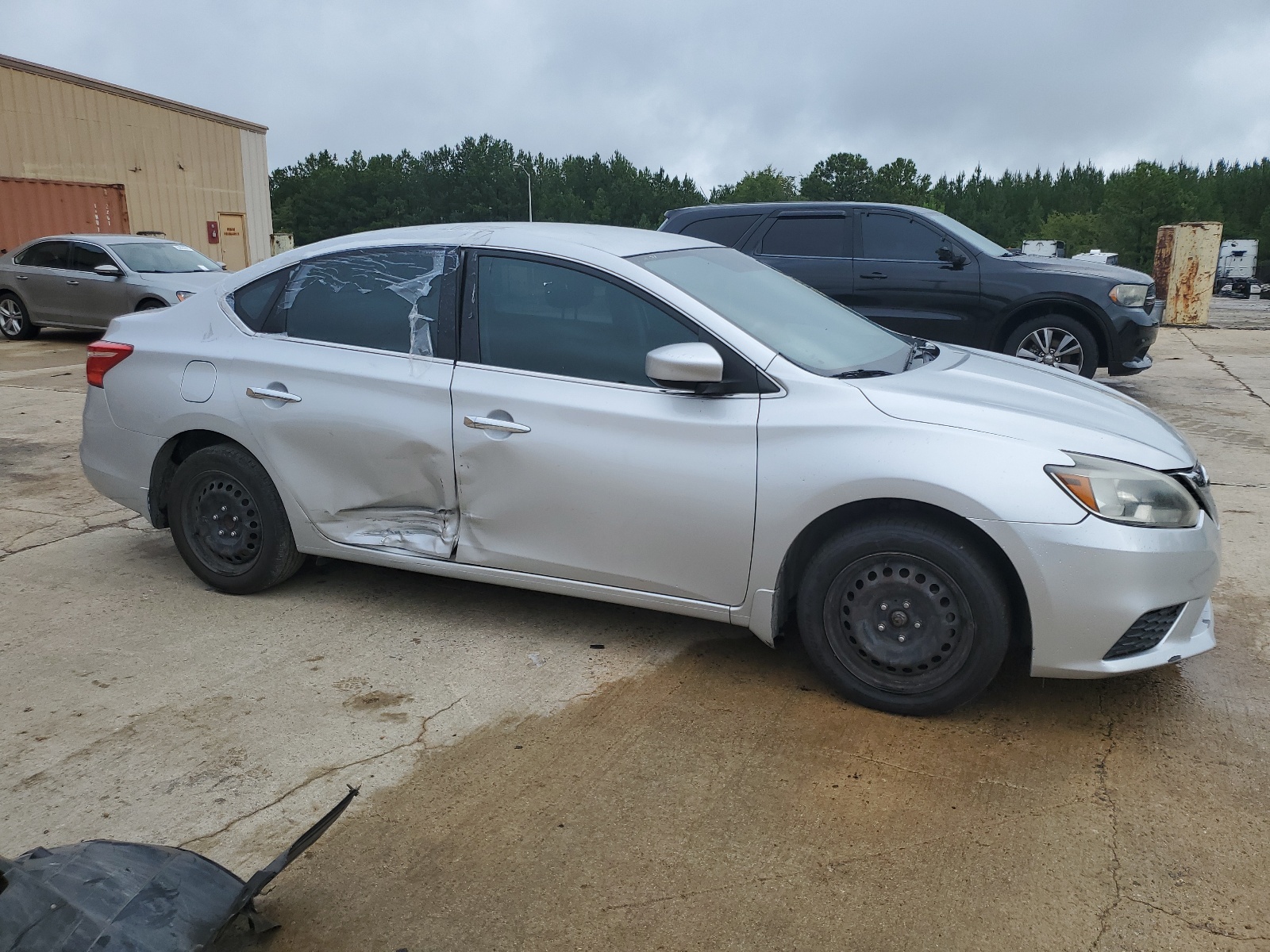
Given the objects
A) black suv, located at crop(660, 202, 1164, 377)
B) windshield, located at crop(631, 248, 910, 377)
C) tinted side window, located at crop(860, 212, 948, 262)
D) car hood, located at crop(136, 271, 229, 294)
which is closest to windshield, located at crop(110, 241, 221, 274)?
car hood, located at crop(136, 271, 229, 294)

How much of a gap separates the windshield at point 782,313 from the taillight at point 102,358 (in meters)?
2.39

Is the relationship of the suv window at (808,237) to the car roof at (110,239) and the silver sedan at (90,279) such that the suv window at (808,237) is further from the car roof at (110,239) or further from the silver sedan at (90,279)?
the car roof at (110,239)

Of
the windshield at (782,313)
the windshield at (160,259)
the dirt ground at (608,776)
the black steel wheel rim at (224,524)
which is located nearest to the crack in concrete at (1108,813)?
the dirt ground at (608,776)

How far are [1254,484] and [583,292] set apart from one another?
4.88m

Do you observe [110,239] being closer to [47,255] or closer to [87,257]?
[87,257]

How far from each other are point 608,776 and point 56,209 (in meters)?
21.4

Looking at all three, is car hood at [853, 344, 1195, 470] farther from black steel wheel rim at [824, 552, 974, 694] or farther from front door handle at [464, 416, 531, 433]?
front door handle at [464, 416, 531, 433]

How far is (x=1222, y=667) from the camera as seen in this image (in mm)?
3820

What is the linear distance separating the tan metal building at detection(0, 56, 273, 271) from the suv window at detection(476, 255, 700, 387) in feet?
63.1

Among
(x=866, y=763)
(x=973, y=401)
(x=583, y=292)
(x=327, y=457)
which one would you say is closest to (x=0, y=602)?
(x=327, y=457)

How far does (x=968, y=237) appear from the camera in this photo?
941 cm

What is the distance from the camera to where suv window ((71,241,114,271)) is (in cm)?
1377

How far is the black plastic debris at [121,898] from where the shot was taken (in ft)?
6.94

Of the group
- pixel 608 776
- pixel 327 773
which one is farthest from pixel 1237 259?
pixel 327 773
